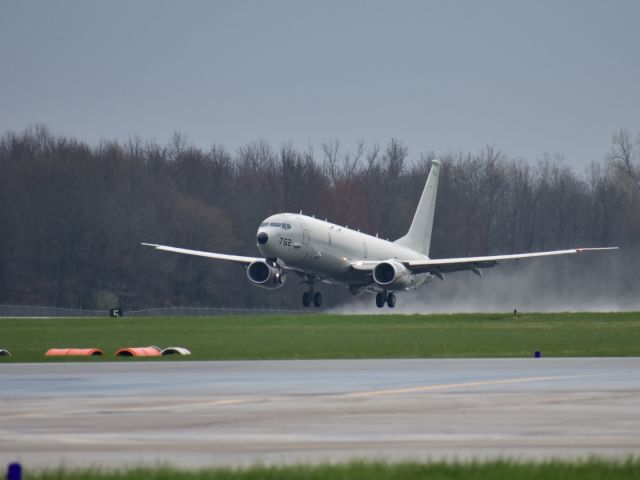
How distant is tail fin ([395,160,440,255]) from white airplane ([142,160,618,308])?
3.27 meters

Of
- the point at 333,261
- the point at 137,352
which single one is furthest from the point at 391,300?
the point at 137,352

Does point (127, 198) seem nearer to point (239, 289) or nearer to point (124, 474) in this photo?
point (239, 289)

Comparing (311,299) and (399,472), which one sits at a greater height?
(311,299)

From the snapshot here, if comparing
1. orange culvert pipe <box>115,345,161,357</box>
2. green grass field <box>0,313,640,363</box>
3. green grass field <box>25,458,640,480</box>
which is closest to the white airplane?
green grass field <box>0,313,640,363</box>

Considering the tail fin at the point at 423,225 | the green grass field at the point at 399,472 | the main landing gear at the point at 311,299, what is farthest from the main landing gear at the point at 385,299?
the green grass field at the point at 399,472

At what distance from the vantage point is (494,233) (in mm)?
136625

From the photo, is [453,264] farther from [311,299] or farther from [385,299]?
[311,299]

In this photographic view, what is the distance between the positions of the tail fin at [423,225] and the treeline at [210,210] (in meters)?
18.8

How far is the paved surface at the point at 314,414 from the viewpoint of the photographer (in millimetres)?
14547

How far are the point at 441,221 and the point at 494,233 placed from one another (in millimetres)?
5911

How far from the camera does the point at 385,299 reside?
80.1 metres

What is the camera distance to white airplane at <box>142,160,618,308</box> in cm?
6950

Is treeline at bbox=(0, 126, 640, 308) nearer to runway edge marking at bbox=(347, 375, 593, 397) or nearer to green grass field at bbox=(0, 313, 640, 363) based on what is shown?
green grass field at bbox=(0, 313, 640, 363)

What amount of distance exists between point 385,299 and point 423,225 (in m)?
11.6
